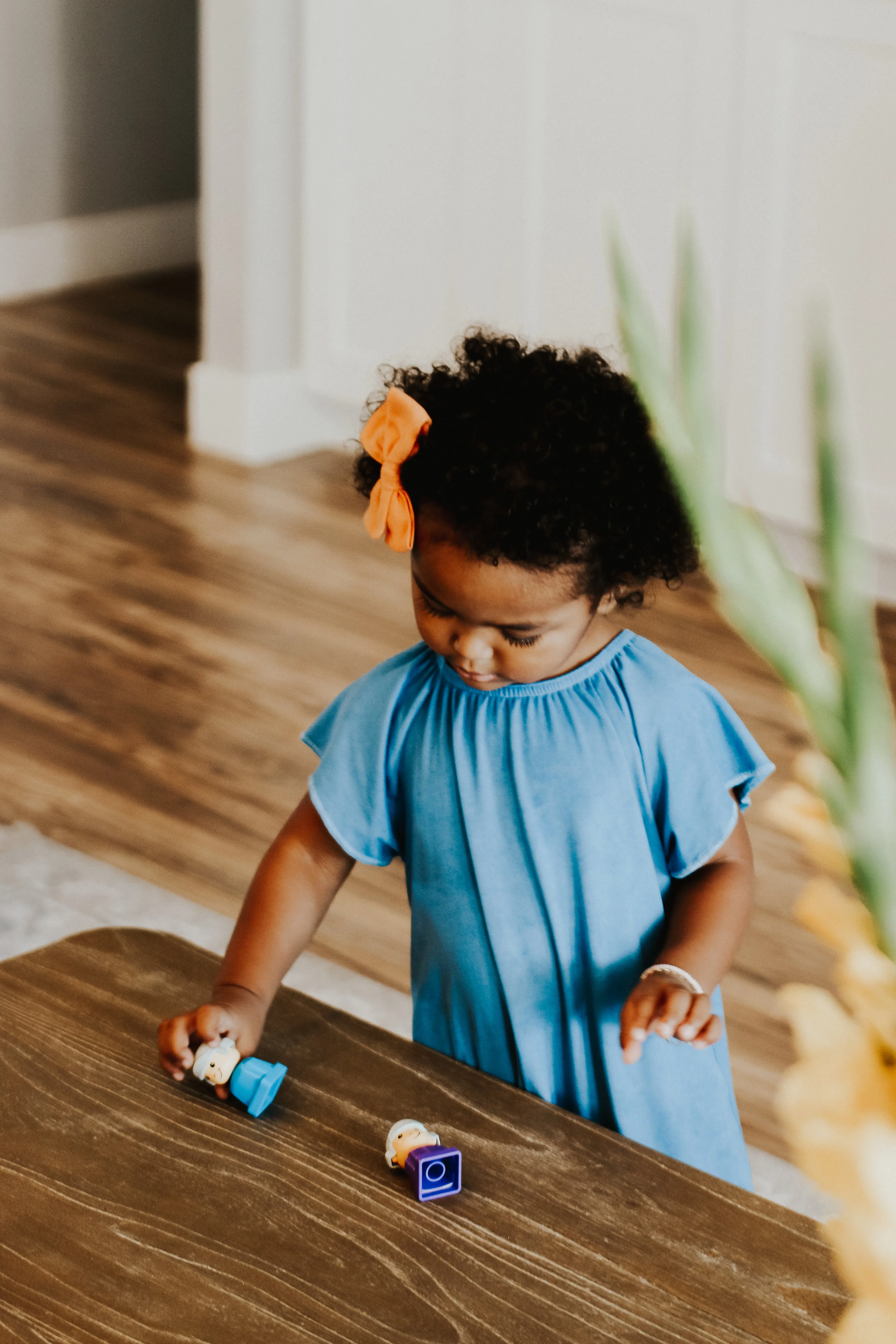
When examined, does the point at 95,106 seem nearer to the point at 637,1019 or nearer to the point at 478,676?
the point at 478,676

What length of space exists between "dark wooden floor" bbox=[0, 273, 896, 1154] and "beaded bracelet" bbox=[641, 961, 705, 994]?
879 mm

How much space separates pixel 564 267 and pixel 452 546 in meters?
2.39

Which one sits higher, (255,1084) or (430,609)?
(430,609)

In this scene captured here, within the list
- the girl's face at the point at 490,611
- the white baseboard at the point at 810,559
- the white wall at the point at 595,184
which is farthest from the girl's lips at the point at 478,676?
the white baseboard at the point at 810,559

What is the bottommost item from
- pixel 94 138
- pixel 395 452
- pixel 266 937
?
pixel 94 138

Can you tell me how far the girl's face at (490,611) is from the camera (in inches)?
37.0

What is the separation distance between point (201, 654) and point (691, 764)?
187 centimetres

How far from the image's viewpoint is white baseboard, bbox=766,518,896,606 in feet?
9.85

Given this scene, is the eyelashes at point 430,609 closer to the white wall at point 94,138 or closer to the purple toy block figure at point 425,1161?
the purple toy block figure at point 425,1161

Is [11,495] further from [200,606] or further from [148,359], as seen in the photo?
[148,359]

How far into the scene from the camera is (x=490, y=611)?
948 millimetres

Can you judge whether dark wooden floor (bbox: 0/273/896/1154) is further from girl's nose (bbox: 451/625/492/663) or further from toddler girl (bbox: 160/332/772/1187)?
girl's nose (bbox: 451/625/492/663)

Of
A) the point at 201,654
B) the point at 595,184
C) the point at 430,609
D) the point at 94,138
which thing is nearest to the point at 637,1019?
the point at 430,609

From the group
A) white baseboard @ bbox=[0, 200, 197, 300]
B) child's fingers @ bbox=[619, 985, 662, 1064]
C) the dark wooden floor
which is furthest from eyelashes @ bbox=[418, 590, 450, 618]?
white baseboard @ bbox=[0, 200, 197, 300]
